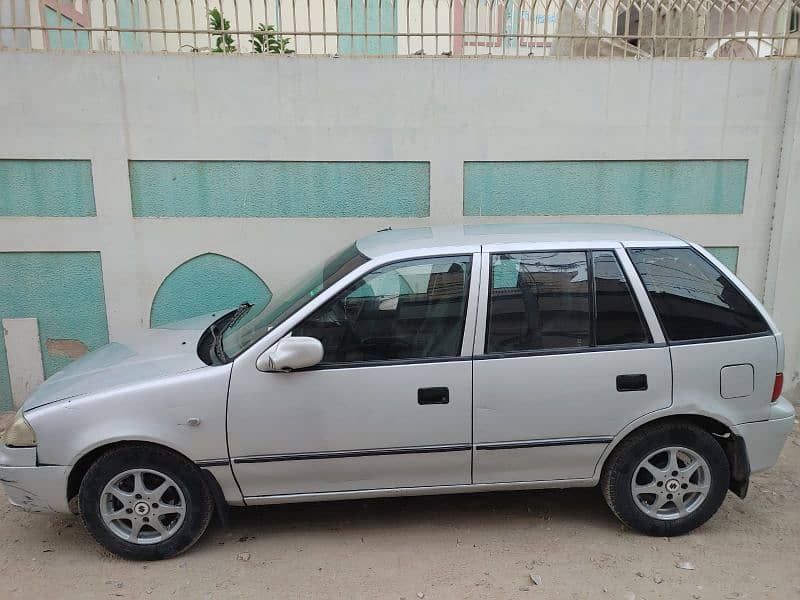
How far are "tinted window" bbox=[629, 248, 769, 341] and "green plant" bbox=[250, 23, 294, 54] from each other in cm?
342

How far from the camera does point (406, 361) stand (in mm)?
3035

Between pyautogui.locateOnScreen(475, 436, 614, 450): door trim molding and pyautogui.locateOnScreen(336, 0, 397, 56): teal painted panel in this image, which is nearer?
pyautogui.locateOnScreen(475, 436, 614, 450): door trim molding

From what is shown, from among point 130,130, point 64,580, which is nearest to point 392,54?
point 130,130

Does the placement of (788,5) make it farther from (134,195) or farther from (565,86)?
(134,195)

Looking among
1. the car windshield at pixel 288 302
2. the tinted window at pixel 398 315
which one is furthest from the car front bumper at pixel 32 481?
the tinted window at pixel 398 315

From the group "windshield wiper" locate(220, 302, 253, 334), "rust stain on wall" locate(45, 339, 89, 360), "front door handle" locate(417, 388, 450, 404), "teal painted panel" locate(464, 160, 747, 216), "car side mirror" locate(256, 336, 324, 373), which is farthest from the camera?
"rust stain on wall" locate(45, 339, 89, 360)

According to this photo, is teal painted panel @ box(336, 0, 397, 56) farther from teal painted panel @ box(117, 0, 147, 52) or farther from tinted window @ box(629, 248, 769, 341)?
tinted window @ box(629, 248, 769, 341)

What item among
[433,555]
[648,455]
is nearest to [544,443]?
[648,455]

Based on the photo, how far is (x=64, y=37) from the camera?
487cm

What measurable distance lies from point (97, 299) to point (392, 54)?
3.27 m

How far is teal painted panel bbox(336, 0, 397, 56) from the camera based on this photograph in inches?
194

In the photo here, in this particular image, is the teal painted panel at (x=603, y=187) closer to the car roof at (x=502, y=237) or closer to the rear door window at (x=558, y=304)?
the car roof at (x=502, y=237)

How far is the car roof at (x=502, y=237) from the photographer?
3.23 m

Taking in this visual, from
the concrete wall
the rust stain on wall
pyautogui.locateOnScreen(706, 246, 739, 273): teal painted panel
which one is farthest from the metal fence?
the rust stain on wall
